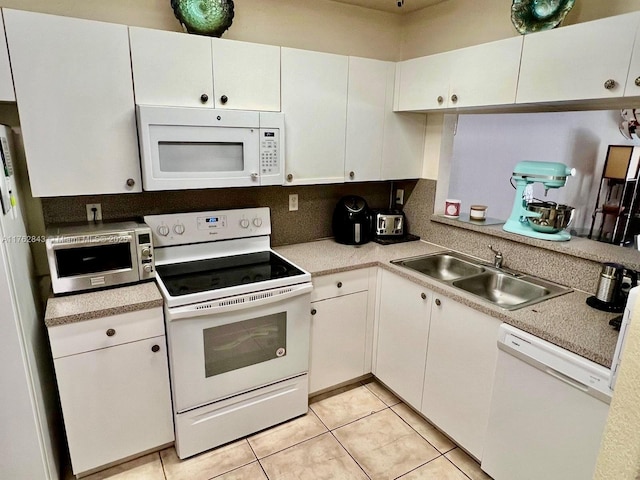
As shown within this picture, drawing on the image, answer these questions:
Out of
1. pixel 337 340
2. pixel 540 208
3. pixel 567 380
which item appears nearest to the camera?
pixel 567 380

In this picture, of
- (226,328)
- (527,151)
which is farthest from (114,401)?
(527,151)

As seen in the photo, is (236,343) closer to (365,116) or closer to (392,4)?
(365,116)

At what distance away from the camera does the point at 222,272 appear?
210 cm

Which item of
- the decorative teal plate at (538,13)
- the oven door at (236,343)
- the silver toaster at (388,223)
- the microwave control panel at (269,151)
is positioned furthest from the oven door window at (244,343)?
the decorative teal plate at (538,13)

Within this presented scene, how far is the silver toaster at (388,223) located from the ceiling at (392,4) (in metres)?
1.32

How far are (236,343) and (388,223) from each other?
1.33 m

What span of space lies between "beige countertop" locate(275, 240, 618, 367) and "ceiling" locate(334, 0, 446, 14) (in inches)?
60.3

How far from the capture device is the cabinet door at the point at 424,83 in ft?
7.21

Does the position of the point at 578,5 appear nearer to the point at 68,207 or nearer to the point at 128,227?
the point at 128,227

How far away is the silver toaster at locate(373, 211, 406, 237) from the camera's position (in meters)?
2.72

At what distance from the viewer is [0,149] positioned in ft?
4.85

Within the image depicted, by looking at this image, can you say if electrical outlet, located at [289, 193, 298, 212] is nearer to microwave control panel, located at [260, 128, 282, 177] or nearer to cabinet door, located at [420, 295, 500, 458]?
microwave control panel, located at [260, 128, 282, 177]

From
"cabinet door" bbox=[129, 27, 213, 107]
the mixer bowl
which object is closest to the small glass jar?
the mixer bowl

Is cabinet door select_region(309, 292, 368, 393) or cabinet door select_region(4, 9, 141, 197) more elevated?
cabinet door select_region(4, 9, 141, 197)
